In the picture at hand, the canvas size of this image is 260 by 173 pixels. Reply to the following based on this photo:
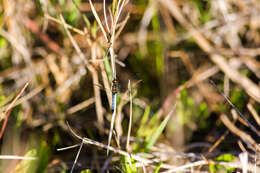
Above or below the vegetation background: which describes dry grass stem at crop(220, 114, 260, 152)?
below

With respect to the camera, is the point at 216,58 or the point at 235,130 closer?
the point at 235,130

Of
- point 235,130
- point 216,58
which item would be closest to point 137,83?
point 235,130

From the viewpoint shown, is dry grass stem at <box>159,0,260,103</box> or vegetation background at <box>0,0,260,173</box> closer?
vegetation background at <box>0,0,260,173</box>

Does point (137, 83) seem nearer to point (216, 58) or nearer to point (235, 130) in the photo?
point (235, 130)

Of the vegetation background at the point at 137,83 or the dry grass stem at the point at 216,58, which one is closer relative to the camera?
the vegetation background at the point at 137,83

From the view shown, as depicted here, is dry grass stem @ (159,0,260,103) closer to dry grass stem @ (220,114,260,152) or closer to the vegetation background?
the vegetation background

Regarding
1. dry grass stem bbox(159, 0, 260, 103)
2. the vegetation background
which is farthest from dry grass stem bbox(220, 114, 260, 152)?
dry grass stem bbox(159, 0, 260, 103)

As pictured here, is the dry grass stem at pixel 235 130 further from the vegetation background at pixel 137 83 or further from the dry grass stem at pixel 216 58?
the dry grass stem at pixel 216 58

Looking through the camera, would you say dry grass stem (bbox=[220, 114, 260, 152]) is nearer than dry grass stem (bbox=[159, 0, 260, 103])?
Yes

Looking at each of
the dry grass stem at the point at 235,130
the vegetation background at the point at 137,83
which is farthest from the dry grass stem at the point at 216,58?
the dry grass stem at the point at 235,130
